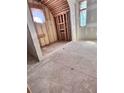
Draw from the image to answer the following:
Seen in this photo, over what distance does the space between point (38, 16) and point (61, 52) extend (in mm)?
3059

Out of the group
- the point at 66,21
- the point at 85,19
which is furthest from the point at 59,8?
the point at 85,19

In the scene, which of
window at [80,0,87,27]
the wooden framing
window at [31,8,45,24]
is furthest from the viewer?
the wooden framing

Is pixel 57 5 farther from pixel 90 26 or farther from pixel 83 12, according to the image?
pixel 90 26

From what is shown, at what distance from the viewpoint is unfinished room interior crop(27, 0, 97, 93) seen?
1829mm

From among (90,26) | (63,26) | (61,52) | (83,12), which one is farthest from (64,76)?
(63,26)

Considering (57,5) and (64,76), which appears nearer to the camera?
(64,76)

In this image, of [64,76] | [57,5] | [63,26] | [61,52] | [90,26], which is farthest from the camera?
[63,26]

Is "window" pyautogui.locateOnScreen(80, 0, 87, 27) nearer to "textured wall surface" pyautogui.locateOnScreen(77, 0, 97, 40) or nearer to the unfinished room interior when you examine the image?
the unfinished room interior

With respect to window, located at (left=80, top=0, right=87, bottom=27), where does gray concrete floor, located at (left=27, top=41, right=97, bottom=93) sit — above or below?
below

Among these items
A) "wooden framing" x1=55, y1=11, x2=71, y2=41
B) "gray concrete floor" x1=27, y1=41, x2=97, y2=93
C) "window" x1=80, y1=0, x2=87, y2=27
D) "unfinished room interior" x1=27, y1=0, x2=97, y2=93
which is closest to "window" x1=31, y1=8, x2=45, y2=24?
"unfinished room interior" x1=27, y1=0, x2=97, y2=93

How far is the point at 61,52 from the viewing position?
3.48 metres
